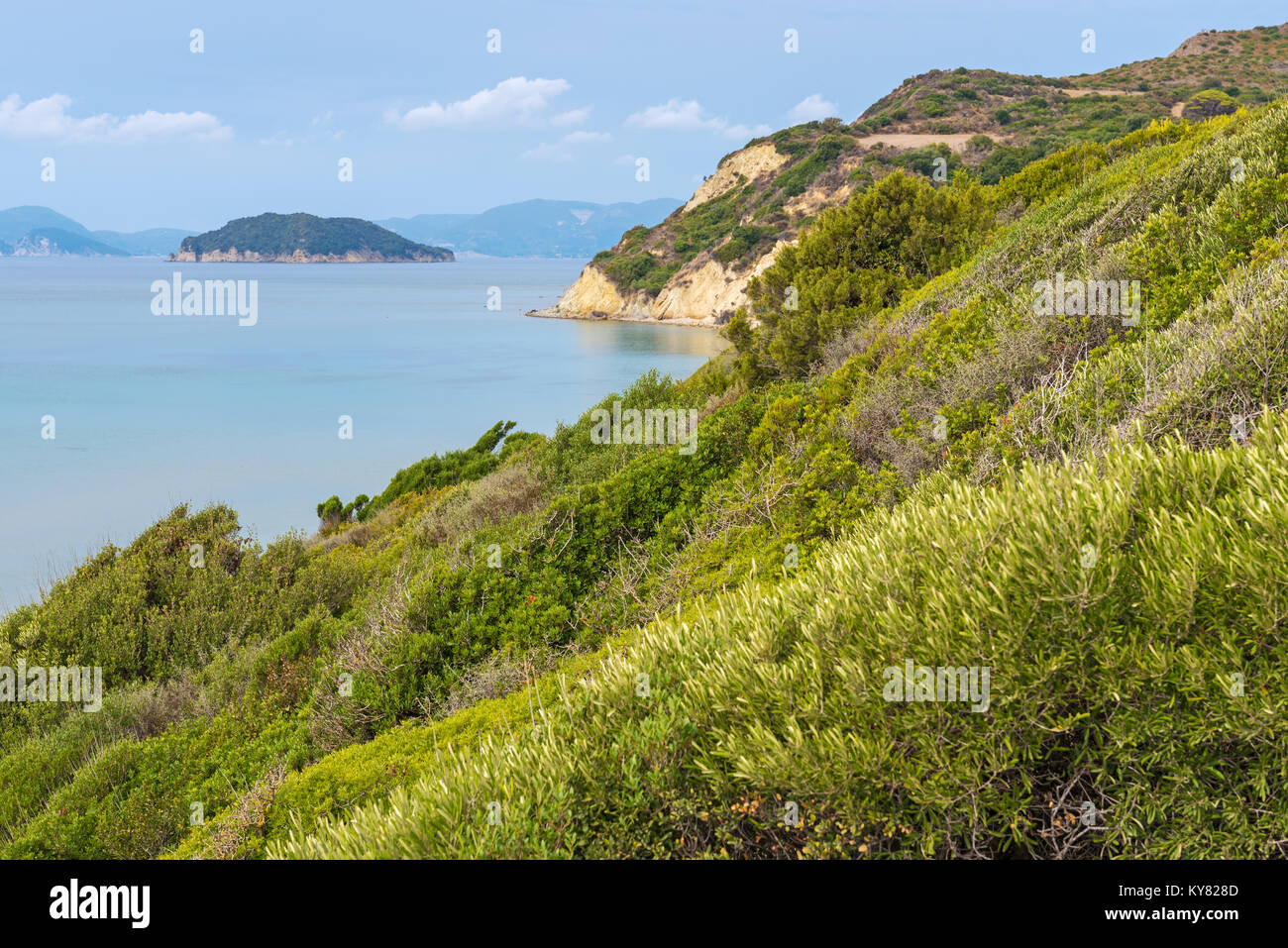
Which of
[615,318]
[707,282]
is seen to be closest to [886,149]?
[707,282]

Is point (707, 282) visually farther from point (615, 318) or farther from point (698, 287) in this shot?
point (615, 318)

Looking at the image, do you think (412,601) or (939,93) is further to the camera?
(939,93)

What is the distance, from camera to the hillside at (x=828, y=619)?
8.90 ft

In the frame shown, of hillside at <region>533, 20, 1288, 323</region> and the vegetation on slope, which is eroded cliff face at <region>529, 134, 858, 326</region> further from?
the vegetation on slope

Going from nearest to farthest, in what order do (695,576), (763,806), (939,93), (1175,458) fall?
(763,806) < (1175,458) < (695,576) < (939,93)

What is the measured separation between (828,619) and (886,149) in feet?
262

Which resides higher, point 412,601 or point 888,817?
point 888,817

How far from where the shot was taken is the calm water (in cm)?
2412

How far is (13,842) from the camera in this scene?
20.1ft

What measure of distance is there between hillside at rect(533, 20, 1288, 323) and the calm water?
721 cm

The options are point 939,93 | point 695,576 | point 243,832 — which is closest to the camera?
point 243,832
